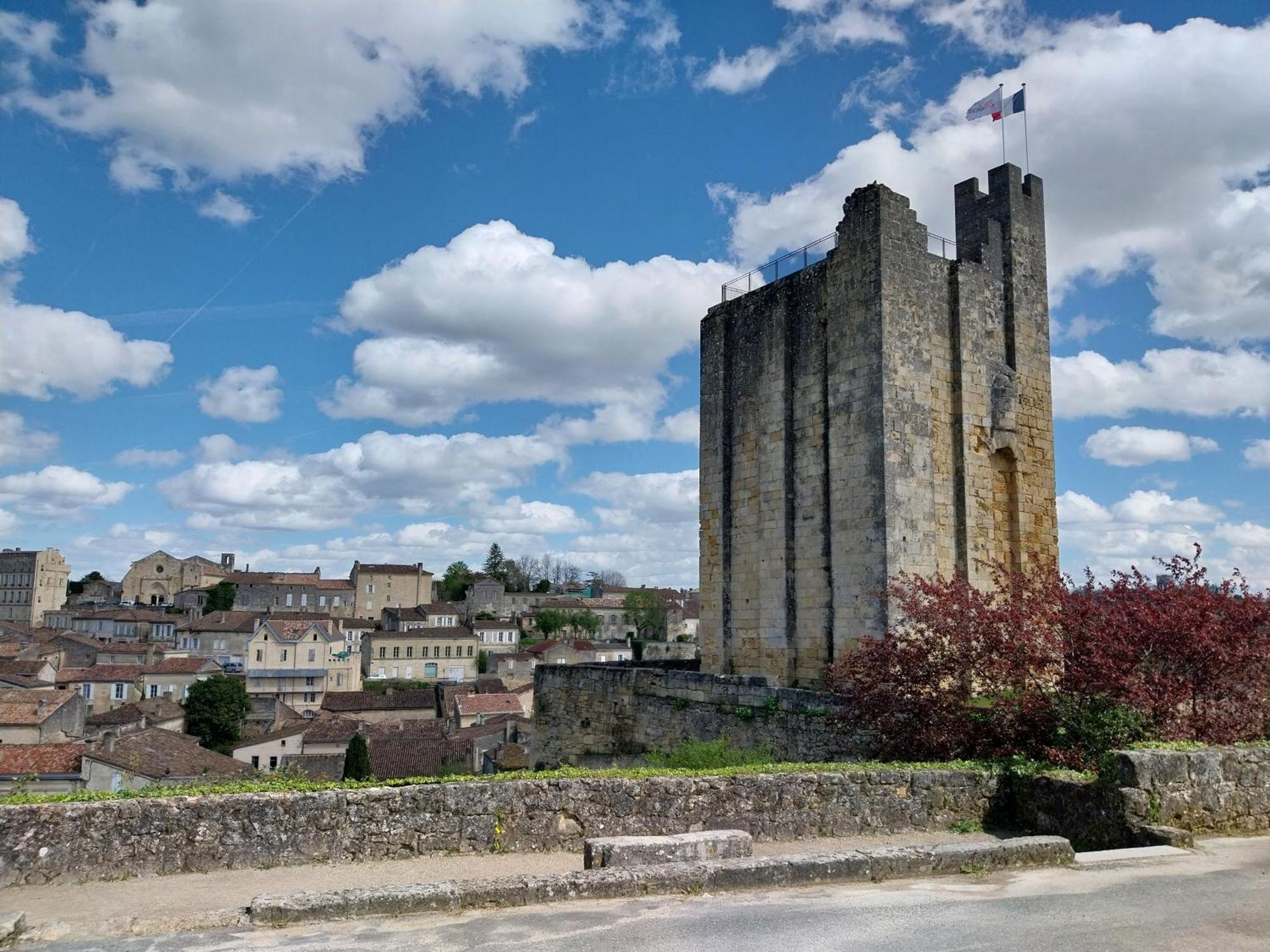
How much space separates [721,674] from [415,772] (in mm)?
28667

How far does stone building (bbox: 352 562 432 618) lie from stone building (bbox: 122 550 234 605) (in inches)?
976

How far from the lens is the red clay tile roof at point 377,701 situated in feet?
220

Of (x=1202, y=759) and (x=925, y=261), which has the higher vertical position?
(x=925, y=261)

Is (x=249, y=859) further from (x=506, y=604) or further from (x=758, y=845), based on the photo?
(x=506, y=604)

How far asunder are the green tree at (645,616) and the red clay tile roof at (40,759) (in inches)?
3041

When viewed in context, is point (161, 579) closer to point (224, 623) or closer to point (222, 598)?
point (222, 598)

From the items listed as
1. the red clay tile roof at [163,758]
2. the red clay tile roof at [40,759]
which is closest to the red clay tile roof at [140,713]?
the red clay tile roof at [163,758]

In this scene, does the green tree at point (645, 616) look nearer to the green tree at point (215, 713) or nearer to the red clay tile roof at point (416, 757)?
the green tree at point (215, 713)

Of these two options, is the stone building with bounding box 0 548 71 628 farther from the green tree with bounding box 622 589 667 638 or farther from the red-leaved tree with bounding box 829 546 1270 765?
the red-leaved tree with bounding box 829 546 1270 765

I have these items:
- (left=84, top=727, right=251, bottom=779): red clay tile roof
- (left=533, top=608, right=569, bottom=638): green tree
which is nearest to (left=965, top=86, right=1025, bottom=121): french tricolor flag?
(left=84, top=727, right=251, bottom=779): red clay tile roof

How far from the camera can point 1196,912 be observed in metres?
6.62

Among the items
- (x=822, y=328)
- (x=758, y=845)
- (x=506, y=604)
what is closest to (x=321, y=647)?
(x=506, y=604)

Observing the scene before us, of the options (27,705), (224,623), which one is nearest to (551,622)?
(224,623)

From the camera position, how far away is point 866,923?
21.3ft
